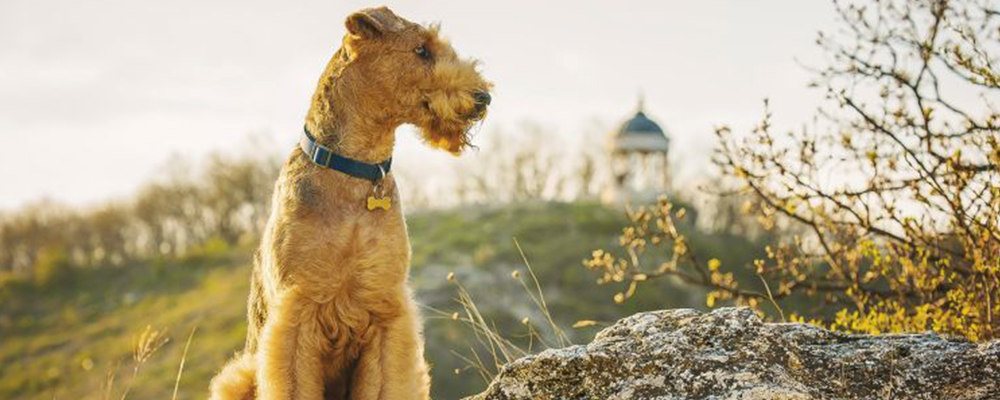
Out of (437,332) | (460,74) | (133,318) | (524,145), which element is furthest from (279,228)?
(524,145)

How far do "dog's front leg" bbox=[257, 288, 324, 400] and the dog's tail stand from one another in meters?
0.47

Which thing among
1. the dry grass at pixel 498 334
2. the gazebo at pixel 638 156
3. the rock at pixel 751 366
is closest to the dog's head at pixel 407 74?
the dry grass at pixel 498 334

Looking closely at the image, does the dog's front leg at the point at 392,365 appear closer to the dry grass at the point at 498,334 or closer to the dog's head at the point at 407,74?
the dry grass at the point at 498,334

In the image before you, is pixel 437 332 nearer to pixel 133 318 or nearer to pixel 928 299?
pixel 133 318

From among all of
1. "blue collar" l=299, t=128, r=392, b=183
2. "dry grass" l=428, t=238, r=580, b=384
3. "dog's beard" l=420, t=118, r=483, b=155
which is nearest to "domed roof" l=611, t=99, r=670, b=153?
"dry grass" l=428, t=238, r=580, b=384

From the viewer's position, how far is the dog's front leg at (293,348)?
372cm

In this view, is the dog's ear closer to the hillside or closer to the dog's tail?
the dog's tail

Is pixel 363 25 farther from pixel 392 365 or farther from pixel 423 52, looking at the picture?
pixel 392 365

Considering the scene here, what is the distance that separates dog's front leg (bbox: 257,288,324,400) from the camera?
3.72 metres

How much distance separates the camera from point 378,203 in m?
3.83

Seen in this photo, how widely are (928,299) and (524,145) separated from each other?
147 feet

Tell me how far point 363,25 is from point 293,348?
1499 millimetres

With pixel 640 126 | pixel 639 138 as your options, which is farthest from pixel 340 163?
pixel 640 126

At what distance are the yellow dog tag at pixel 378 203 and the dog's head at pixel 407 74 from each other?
0.41 meters
